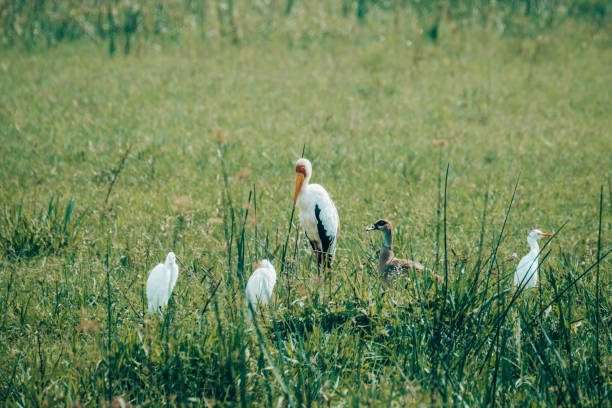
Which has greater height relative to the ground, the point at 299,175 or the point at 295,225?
the point at 299,175

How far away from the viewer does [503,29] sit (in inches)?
526

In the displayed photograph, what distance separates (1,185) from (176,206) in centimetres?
178

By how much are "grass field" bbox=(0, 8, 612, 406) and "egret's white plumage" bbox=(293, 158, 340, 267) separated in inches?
5.3

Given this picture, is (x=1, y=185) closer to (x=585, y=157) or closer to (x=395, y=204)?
(x=395, y=204)

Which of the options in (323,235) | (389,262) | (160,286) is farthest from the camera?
(323,235)

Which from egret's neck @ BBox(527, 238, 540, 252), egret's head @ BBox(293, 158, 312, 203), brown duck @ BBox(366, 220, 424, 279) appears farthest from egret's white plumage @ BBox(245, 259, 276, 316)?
egret's neck @ BBox(527, 238, 540, 252)

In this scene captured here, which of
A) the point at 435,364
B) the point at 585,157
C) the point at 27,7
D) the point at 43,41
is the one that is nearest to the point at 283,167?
the point at 585,157

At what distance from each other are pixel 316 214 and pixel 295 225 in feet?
3.02

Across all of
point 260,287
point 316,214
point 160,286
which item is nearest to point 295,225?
point 316,214

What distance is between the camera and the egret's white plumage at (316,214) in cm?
556

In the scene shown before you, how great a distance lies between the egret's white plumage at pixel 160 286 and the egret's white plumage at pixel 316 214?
138 cm

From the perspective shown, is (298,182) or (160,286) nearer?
(160,286)

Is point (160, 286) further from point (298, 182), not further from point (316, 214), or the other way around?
point (298, 182)

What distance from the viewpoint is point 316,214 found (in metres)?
5.65
